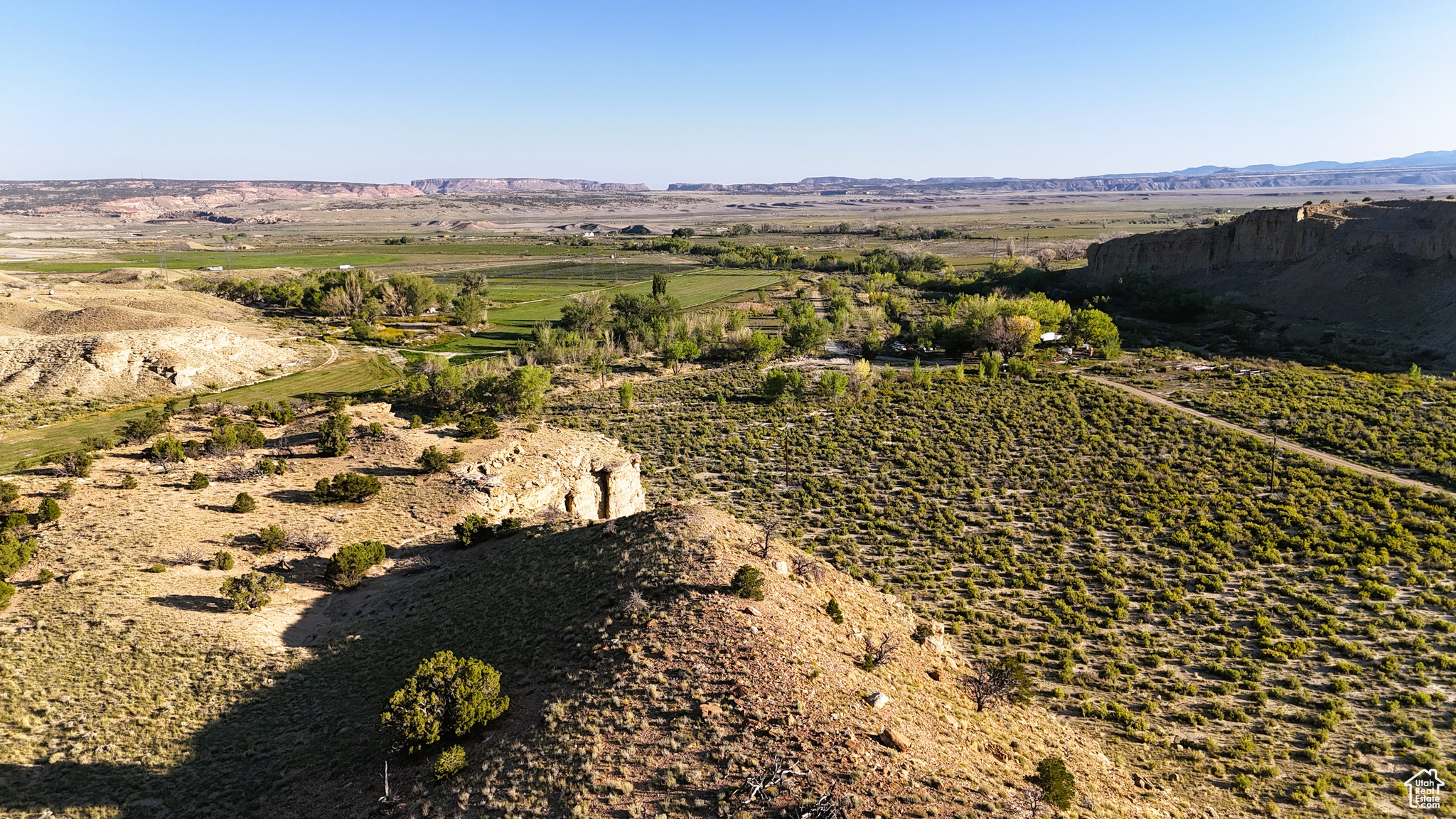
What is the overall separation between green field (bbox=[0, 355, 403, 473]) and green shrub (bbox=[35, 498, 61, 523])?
16581mm

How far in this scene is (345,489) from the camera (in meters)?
33.5

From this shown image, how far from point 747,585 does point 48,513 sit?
95.3ft

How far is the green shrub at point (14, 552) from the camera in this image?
24.3 m

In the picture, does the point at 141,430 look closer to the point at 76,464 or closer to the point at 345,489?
the point at 76,464

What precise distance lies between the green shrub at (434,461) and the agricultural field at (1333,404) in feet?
167

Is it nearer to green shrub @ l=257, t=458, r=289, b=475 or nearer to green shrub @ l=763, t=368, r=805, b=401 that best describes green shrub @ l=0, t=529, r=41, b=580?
green shrub @ l=257, t=458, r=289, b=475

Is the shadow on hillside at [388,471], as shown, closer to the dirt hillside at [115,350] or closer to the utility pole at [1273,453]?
the dirt hillside at [115,350]

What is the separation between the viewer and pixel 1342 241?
8512cm

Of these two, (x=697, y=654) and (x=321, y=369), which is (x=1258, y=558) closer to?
(x=697, y=654)

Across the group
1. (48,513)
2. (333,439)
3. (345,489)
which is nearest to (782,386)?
(333,439)

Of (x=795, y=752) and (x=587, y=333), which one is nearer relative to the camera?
(x=795, y=752)

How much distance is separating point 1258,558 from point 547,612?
29.7m

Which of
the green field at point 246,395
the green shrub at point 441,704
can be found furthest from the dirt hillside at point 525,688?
the green field at point 246,395

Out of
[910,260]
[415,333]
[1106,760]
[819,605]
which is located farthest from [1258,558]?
[910,260]
